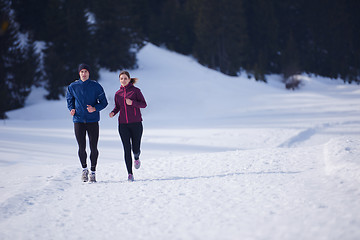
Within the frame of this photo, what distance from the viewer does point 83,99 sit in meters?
4.87

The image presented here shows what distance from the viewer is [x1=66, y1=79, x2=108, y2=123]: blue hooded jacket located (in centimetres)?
486

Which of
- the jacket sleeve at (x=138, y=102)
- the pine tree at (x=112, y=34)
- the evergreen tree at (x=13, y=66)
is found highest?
the pine tree at (x=112, y=34)

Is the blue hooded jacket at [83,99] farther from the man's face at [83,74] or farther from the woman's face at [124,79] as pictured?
the woman's face at [124,79]

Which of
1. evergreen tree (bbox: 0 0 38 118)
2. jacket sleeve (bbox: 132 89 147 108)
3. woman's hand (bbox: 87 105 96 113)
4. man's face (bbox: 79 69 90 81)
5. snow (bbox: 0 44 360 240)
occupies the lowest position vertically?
snow (bbox: 0 44 360 240)

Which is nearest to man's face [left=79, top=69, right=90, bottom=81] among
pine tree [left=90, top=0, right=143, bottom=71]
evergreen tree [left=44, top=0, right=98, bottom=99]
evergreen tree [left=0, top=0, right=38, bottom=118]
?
evergreen tree [left=0, top=0, right=38, bottom=118]

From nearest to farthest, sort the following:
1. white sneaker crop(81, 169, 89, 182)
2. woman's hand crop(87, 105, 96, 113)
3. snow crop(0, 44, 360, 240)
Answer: snow crop(0, 44, 360, 240) < woman's hand crop(87, 105, 96, 113) < white sneaker crop(81, 169, 89, 182)

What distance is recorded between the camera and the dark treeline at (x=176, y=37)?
18.8m

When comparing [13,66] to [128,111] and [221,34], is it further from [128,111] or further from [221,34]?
[221,34]

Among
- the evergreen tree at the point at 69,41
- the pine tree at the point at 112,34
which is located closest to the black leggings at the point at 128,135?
the evergreen tree at the point at 69,41

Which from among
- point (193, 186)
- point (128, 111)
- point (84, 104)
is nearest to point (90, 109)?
point (84, 104)

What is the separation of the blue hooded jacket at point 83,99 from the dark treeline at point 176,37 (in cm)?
1295

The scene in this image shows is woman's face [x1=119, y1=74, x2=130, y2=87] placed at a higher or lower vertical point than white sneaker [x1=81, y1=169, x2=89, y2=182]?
higher

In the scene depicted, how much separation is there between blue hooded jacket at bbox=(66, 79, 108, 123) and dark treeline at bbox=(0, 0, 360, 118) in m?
13.0

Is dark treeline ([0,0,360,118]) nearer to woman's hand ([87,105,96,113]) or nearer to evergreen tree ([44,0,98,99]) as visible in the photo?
evergreen tree ([44,0,98,99])
